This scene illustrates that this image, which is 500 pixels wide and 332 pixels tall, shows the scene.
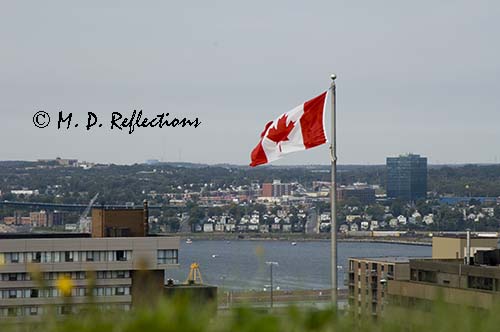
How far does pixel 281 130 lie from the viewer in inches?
435

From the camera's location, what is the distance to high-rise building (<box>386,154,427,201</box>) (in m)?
153

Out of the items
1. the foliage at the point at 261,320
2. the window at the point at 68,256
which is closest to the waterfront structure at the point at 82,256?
the window at the point at 68,256

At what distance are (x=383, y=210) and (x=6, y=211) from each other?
5012cm

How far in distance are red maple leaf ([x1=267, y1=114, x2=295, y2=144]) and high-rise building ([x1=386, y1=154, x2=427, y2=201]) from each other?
5513 inches

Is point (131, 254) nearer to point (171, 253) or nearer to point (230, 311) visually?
point (171, 253)

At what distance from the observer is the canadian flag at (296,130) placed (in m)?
10.9

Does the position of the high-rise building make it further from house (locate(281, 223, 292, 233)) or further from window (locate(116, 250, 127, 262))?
window (locate(116, 250, 127, 262))

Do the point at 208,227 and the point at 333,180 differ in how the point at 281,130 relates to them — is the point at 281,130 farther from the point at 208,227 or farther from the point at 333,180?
the point at 208,227

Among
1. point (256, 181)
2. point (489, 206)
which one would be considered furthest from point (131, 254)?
point (256, 181)

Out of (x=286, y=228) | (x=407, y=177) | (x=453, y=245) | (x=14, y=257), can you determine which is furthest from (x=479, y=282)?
(x=407, y=177)

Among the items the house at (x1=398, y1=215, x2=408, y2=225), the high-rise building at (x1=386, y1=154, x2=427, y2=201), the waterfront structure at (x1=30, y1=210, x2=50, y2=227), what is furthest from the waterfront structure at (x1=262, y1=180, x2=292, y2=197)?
the waterfront structure at (x1=30, y1=210, x2=50, y2=227)

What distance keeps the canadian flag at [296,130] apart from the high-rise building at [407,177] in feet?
459

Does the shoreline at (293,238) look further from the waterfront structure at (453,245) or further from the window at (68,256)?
the window at (68,256)

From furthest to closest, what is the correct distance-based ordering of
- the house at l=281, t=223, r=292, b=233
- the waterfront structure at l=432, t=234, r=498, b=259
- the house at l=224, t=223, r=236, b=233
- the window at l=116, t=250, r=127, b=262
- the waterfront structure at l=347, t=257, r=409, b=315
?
the house at l=281, t=223, r=292, b=233 < the house at l=224, t=223, r=236, b=233 < the waterfront structure at l=432, t=234, r=498, b=259 < the waterfront structure at l=347, t=257, r=409, b=315 < the window at l=116, t=250, r=127, b=262
